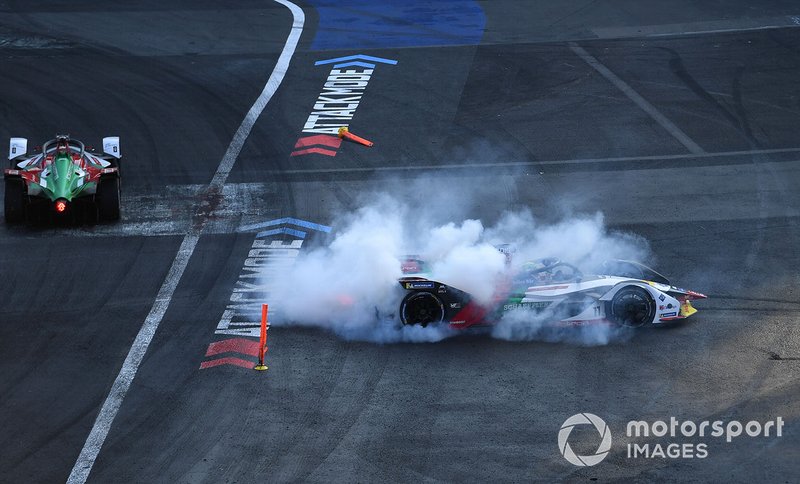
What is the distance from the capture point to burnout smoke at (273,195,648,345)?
1777 centimetres

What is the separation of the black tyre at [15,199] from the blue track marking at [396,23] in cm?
1402

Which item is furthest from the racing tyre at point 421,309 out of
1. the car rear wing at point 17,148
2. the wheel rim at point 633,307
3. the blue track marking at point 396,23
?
the blue track marking at point 396,23

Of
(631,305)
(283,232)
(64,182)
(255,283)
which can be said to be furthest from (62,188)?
(631,305)

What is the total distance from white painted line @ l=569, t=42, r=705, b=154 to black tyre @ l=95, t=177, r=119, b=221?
13.9m

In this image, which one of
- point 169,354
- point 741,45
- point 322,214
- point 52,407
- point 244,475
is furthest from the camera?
point 741,45

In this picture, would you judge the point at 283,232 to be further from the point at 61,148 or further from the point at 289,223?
the point at 61,148

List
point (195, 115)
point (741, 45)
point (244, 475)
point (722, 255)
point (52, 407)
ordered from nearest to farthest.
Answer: point (244, 475), point (52, 407), point (722, 255), point (195, 115), point (741, 45)

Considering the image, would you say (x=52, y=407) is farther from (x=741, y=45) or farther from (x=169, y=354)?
(x=741, y=45)

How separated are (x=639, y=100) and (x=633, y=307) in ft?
→ 42.7

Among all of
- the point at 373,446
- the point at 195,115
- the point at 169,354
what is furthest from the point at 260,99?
the point at 373,446

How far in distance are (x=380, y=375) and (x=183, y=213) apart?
28.4 feet

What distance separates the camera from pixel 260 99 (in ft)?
98.3

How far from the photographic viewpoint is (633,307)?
17828 mm

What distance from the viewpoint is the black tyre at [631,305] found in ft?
58.4
